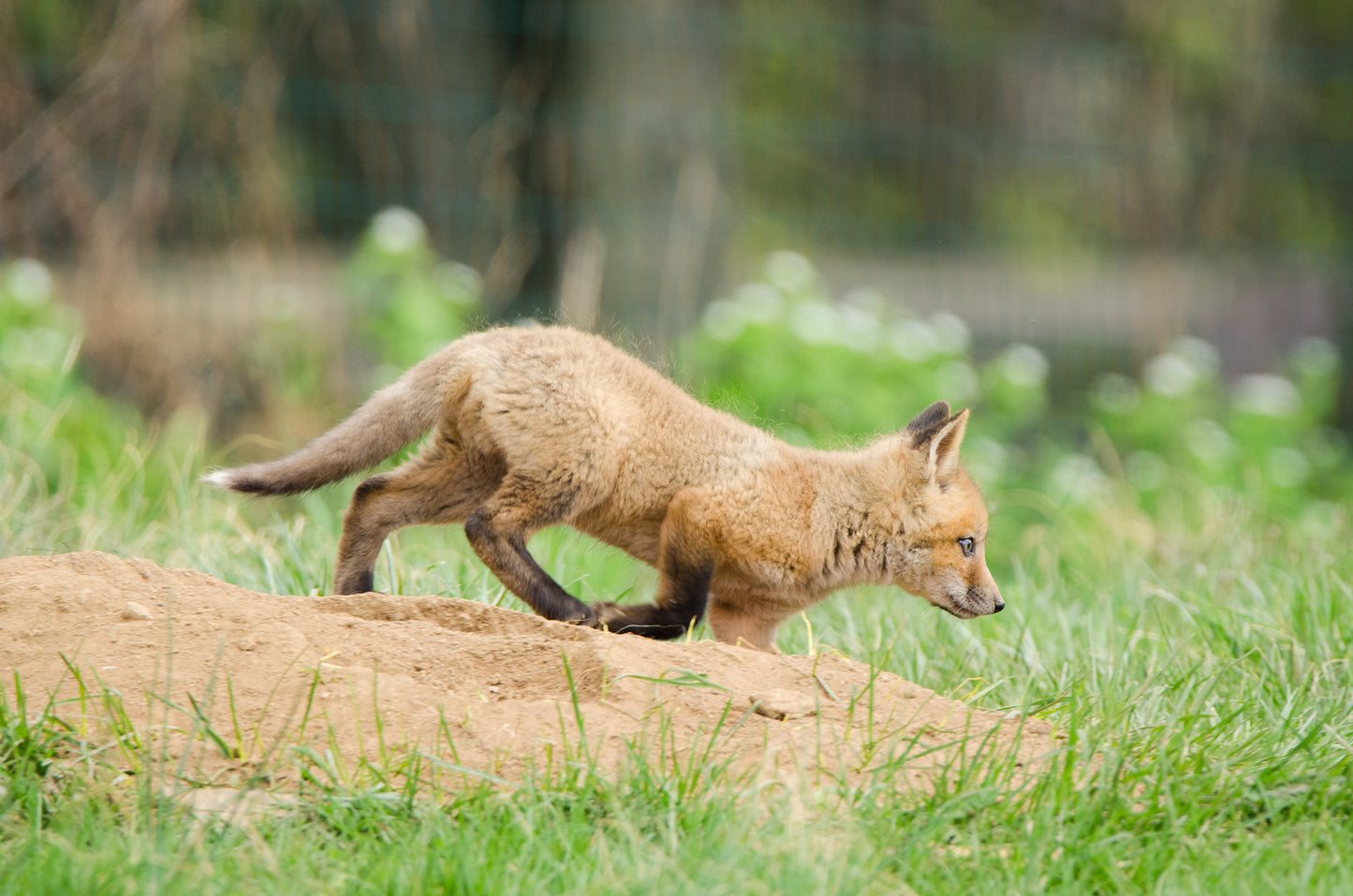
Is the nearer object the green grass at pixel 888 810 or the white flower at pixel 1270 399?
the green grass at pixel 888 810

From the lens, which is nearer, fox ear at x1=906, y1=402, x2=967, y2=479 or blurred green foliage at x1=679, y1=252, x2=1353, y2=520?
fox ear at x1=906, y1=402, x2=967, y2=479

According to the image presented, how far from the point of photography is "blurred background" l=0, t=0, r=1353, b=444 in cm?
795

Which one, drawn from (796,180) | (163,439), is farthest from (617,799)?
(796,180)

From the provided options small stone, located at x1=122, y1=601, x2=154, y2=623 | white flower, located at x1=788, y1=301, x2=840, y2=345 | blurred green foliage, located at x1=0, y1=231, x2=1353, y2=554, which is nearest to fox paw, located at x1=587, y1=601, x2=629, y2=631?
small stone, located at x1=122, y1=601, x2=154, y2=623

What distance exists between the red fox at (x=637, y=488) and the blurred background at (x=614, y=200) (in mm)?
2430

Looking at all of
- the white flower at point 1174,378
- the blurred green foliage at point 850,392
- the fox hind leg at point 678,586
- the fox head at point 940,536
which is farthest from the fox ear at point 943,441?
the white flower at point 1174,378

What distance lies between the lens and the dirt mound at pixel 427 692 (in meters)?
2.98

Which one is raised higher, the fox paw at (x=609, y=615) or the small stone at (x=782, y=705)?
the small stone at (x=782, y=705)

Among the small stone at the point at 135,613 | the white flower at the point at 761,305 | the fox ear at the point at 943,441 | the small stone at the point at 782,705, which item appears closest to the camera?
the small stone at the point at 782,705

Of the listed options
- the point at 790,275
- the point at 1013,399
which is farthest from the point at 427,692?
the point at 1013,399

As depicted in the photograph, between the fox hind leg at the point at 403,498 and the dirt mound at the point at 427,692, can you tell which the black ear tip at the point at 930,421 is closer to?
the dirt mound at the point at 427,692

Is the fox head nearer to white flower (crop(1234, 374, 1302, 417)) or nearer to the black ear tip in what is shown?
the black ear tip

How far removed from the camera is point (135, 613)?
3398 mm

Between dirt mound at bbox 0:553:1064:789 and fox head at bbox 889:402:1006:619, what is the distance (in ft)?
3.12
